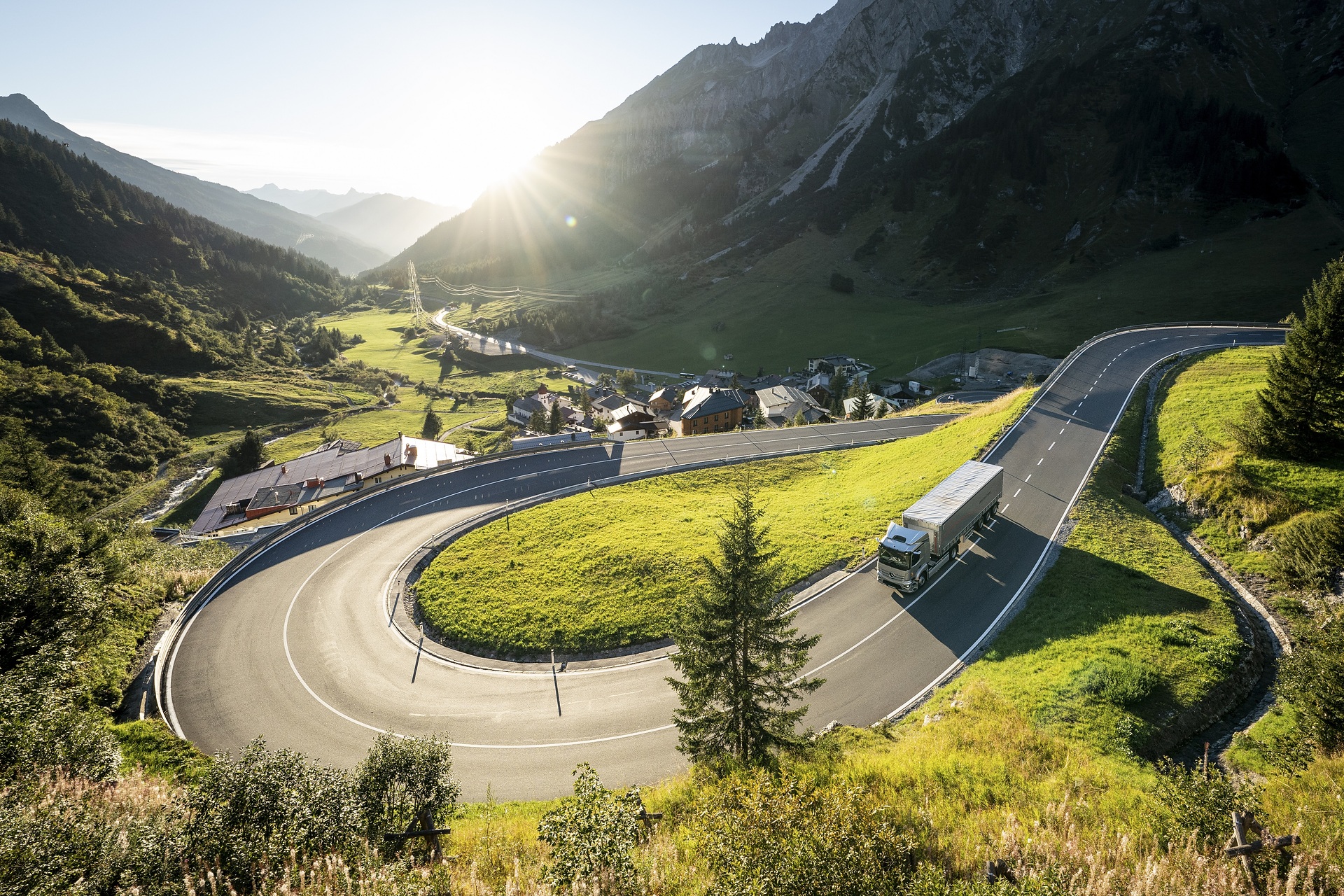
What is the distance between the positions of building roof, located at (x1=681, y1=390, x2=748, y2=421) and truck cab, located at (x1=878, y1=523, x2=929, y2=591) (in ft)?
189

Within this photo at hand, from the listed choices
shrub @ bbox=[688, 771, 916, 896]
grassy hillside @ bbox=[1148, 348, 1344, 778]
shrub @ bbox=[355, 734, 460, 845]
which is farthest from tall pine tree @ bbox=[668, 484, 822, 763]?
grassy hillside @ bbox=[1148, 348, 1344, 778]

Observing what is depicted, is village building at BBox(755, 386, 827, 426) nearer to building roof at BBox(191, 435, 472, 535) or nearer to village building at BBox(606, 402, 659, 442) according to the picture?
village building at BBox(606, 402, 659, 442)

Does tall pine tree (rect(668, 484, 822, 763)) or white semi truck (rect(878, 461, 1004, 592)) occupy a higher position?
tall pine tree (rect(668, 484, 822, 763))

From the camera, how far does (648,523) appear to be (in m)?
35.8

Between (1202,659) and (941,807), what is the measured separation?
46.1ft

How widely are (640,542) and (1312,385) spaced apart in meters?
35.1

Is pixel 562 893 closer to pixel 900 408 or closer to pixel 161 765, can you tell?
pixel 161 765

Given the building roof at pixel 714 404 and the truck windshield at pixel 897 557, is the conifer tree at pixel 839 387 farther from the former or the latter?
the truck windshield at pixel 897 557

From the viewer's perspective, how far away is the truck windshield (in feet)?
81.7

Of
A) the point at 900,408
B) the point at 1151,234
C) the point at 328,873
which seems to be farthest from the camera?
the point at 1151,234

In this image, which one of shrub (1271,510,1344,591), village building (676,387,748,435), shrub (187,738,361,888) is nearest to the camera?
shrub (187,738,361,888)

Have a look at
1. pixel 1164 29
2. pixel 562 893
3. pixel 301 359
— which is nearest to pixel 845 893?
pixel 562 893

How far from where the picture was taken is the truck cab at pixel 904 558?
82.2ft

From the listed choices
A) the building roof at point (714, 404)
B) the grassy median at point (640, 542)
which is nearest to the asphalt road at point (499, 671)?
the grassy median at point (640, 542)
